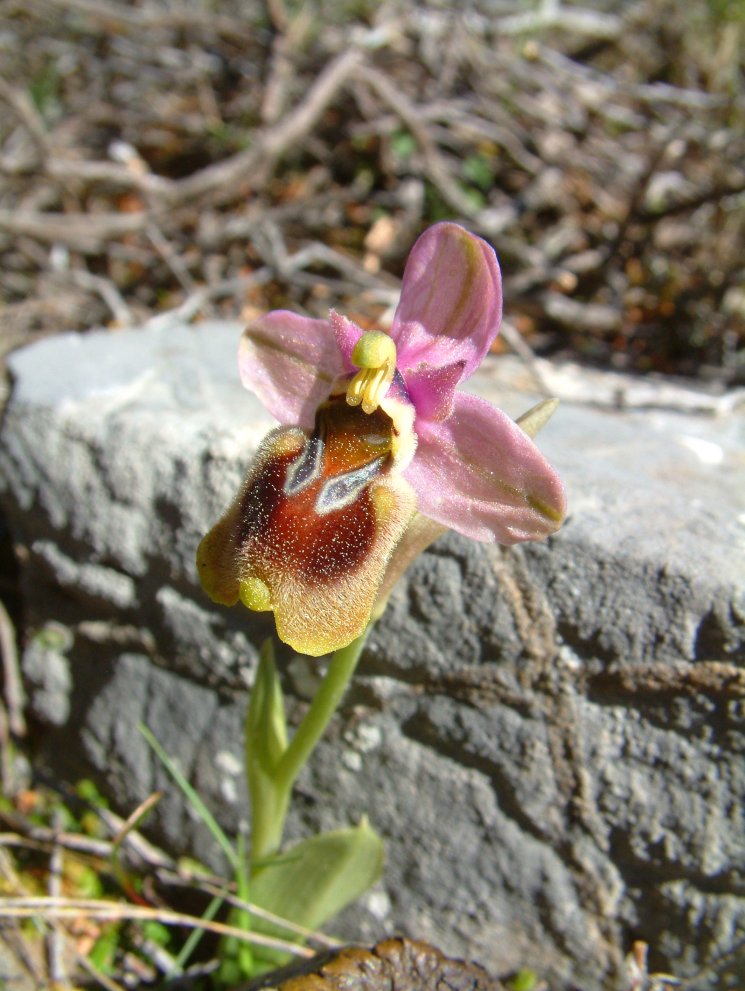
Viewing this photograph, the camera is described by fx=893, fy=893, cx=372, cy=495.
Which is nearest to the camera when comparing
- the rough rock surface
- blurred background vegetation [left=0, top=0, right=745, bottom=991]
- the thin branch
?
the rough rock surface

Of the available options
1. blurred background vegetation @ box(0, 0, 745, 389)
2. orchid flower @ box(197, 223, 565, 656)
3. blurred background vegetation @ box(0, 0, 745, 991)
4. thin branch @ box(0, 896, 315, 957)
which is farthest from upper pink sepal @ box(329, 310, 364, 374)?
blurred background vegetation @ box(0, 0, 745, 389)

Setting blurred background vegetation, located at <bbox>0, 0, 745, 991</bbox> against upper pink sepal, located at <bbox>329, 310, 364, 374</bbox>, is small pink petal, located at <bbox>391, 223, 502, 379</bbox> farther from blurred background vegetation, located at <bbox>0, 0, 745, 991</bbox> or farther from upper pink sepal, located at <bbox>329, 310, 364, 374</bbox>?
blurred background vegetation, located at <bbox>0, 0, 745, 991</bbox>

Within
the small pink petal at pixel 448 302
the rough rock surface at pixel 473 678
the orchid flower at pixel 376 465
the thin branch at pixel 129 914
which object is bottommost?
the thin branch at pixel 129 914

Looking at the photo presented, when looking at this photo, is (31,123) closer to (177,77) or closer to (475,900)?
(177,77)

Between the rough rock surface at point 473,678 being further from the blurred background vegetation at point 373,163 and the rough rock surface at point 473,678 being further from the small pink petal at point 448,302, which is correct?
the blurred background vegetation at point 373,163

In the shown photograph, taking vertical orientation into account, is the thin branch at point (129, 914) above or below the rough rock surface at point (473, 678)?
below

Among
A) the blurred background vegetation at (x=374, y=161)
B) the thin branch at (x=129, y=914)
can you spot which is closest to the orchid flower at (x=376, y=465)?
the thin branch at (x=129, y=914)

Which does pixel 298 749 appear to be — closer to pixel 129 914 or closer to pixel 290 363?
pixel 129 914
